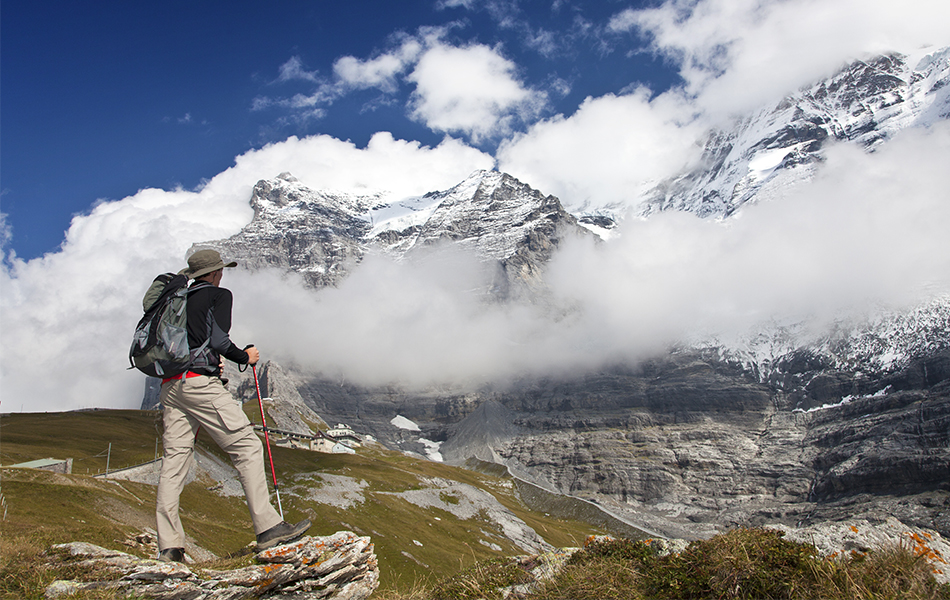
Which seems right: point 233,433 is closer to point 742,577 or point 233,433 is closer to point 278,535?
point 278,535

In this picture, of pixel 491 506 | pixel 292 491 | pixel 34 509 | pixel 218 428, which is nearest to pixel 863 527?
pixel 218 428

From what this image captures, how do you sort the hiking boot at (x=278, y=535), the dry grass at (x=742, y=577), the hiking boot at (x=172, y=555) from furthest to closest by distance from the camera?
1. the hiking boot at (x=278, y=535)
2. the hiking boot at (x=172, y=555)
3. the dry grass at (x=742, y=577)

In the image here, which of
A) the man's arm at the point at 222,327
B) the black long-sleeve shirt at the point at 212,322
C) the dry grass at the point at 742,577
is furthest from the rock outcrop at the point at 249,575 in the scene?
the man's arm at the point at 222,327

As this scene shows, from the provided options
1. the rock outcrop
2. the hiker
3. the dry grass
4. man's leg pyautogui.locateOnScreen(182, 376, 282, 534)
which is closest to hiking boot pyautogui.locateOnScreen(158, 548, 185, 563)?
the hiker

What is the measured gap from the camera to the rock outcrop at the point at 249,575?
8.08 metres

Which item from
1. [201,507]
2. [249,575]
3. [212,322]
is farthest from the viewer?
[201,507]

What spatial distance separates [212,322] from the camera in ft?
32.6

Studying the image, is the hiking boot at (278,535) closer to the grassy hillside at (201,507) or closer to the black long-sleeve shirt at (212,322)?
the grassy hillside at (201,507)

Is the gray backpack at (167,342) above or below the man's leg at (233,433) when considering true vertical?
above

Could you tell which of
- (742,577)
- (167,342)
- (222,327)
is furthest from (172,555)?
(742,577)

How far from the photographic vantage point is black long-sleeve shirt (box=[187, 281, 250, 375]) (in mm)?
9742

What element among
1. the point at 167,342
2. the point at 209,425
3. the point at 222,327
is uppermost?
the point at 222,327

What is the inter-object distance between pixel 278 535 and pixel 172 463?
7.72 ft

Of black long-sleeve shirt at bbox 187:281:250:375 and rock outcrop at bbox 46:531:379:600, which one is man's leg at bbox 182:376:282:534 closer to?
black long-sleeve shirt at bbox 187:281:250:375
